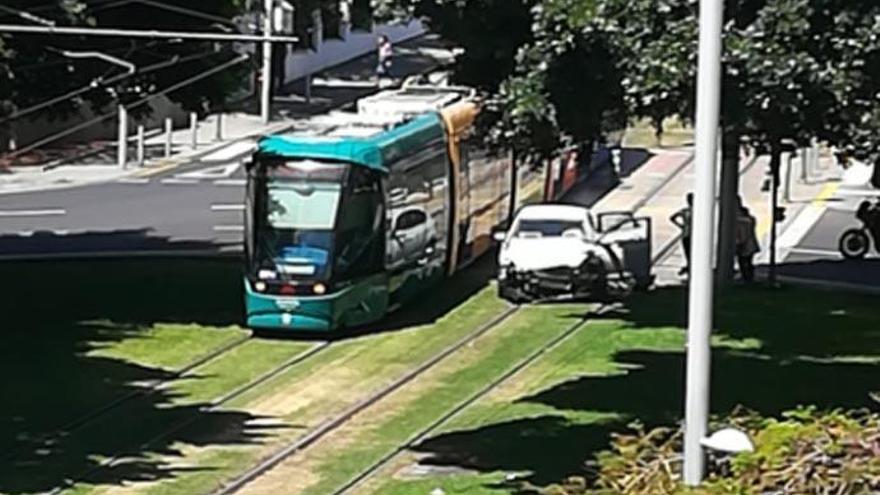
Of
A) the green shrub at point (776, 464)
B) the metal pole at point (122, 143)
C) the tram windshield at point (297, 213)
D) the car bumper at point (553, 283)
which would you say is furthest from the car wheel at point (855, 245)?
the green shrub at point (776, 464)

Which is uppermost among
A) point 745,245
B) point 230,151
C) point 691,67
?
point 691,67

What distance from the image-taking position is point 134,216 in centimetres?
3919

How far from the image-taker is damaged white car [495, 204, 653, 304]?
1204 inches

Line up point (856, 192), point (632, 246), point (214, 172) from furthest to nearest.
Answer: point (214, 172), point (856, 192), point (632, 246)

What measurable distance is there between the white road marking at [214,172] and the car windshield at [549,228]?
14.7m

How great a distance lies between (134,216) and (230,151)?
10350mm

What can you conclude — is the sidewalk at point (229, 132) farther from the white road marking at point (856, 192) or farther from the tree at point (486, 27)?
the tree at point (486, 27)

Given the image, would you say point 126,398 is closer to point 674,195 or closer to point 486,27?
point 486,27

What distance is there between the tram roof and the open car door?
303 cm

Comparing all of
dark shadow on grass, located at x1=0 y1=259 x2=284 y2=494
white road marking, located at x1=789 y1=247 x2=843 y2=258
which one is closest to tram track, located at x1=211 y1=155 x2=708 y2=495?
dark shadow on grass, located at x1=0 y1=259 x2=284 y2=494

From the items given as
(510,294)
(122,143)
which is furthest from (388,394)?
(122,143)

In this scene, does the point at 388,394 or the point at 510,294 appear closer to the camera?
the point at 388,394

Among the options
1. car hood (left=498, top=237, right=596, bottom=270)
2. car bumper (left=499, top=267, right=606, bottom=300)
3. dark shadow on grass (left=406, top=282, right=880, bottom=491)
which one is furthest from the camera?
car hood (left=498, top=237, right=596, bottom=270)

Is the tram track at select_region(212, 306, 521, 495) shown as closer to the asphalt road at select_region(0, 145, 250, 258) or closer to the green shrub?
the asphalt road at select_region(0, 145, 250, 258)
